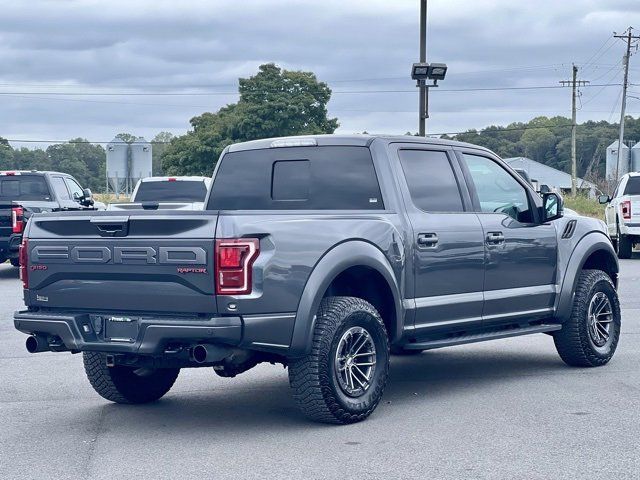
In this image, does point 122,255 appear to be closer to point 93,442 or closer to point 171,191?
point 93,442

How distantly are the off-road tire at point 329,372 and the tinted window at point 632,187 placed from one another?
63.8 feet

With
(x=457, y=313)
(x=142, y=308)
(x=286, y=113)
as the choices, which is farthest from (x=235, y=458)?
(x=286, y=113)

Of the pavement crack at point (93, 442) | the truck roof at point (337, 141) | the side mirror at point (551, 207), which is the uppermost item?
the truck roof at point (337, 141)

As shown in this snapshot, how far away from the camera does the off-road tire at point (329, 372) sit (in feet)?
24.1

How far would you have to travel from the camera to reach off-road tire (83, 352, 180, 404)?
27.4 ft

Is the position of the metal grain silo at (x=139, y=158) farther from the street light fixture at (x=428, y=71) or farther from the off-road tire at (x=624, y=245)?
the off-road tire at (x=624, y=245)

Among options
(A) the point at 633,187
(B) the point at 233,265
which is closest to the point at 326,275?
(B) the point at 233,265

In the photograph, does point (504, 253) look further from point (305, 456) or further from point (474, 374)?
point (305, 456)

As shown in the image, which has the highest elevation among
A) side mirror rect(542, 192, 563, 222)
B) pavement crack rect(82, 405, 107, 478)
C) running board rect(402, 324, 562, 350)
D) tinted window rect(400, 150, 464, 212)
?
tinted window rect(400, 150, 464, 212)

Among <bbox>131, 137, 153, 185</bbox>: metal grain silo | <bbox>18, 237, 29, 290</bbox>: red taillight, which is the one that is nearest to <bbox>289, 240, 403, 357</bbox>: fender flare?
<bbox>18, 237, 29, 290</bbox>: red taillight

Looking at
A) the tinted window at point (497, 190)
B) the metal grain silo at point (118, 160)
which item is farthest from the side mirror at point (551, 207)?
the metal grain silo at point (118, 160)

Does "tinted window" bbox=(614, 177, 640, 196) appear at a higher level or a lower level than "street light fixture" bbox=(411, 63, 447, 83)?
lower

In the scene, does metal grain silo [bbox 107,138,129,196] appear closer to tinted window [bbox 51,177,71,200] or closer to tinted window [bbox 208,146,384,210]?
tinted window [bbox 51,177,71,200]

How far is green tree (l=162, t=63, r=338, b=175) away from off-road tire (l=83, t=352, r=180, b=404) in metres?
56.5
